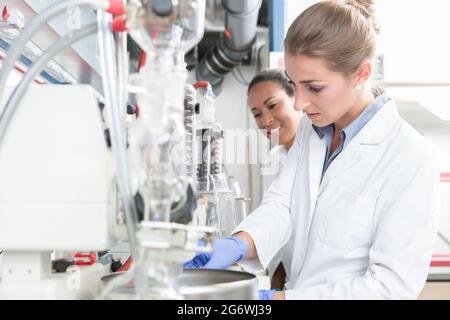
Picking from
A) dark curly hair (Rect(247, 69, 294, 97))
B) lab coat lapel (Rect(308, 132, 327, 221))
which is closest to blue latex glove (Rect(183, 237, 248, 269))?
lab coat lapel (Rect(308, 132, 327, 221))

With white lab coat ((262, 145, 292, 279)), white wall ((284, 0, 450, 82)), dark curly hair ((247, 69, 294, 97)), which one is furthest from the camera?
white wall ((284, 0, 450, 82))

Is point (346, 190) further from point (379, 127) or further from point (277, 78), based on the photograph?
point (277, 78)

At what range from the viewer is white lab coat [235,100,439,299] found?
114cm

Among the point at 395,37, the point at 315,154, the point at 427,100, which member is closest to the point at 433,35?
the point at 395,37

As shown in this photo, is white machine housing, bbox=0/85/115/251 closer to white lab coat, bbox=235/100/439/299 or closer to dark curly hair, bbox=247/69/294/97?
white lab coat, bbox=235/100/439/299

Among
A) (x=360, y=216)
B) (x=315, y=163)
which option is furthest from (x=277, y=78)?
(x=360, y=216)

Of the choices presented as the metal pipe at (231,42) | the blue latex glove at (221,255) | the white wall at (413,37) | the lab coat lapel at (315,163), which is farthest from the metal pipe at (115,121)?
the metal pipe at (231,42)

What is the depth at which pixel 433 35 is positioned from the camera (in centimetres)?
267

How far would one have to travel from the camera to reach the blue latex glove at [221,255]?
1.16 metres

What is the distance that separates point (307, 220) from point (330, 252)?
158 millimetres

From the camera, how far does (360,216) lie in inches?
49.6

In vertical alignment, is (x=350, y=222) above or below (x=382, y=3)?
below

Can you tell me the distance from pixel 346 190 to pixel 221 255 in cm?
41
